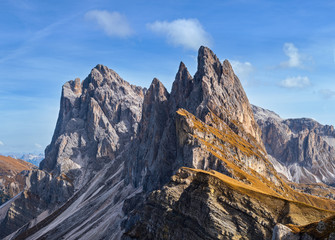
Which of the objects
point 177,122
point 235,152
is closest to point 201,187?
point 177,122

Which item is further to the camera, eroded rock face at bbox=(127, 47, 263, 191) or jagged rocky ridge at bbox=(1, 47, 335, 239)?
eroded rock face at bbox=(127, 47, 263, 191)

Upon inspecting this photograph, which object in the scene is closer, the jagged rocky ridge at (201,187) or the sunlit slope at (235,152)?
the jagged rocky ridge at (201,187)

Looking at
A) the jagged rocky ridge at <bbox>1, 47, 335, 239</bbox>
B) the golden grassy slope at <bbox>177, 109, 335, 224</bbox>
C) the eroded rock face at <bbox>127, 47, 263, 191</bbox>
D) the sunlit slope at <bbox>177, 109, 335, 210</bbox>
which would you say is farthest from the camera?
the eroded rock face at <bbox>127, 47, 263, 191</bbox>

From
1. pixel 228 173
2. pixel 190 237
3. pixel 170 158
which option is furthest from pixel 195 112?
pixel 190 237

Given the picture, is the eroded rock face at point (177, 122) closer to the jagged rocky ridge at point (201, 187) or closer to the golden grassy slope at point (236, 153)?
the jagged rocky ridge at point (201, 187)

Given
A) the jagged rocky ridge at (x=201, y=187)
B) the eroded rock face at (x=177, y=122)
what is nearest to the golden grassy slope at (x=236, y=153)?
the jagged rocky ridge at (x=201, y=187)

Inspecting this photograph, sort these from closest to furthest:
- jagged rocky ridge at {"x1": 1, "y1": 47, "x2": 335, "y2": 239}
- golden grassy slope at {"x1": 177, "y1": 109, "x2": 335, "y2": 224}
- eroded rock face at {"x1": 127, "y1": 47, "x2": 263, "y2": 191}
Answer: jagged rocky ridge at {"x1": 1, "y1": 47, "x2": 335, "y2": 239} → golden grassy slope at {"x1": 177, "y1": 109, "x2": 335, "y2": 224} → eroded rock face at {"x1": 127, "y1": 47, "x2": 263, "y2": 191}

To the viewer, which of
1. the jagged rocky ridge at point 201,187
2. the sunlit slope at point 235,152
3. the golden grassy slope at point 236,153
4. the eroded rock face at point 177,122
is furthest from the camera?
the eroded rock face at point 177,122

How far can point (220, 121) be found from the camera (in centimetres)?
16338

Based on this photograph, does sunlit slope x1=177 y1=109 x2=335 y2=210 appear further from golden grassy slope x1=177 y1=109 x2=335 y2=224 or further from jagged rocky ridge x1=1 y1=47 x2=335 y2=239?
jagged rocky ridge x1=1 y1=47 x2=335 y2=239

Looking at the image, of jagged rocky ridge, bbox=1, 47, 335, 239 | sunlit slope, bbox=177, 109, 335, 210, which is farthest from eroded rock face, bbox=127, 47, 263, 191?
sunlit slope, bbox=177, 109, 335, 210

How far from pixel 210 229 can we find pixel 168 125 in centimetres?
9020

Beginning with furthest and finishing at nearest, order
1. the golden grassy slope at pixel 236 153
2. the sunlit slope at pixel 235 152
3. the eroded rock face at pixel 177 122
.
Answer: the eroded rock face at pixel 177 122, the sunlit slope at pixel 235 152, the golden grassy slope at pixel 236 153

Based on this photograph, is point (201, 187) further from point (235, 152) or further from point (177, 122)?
point (235, 152)
